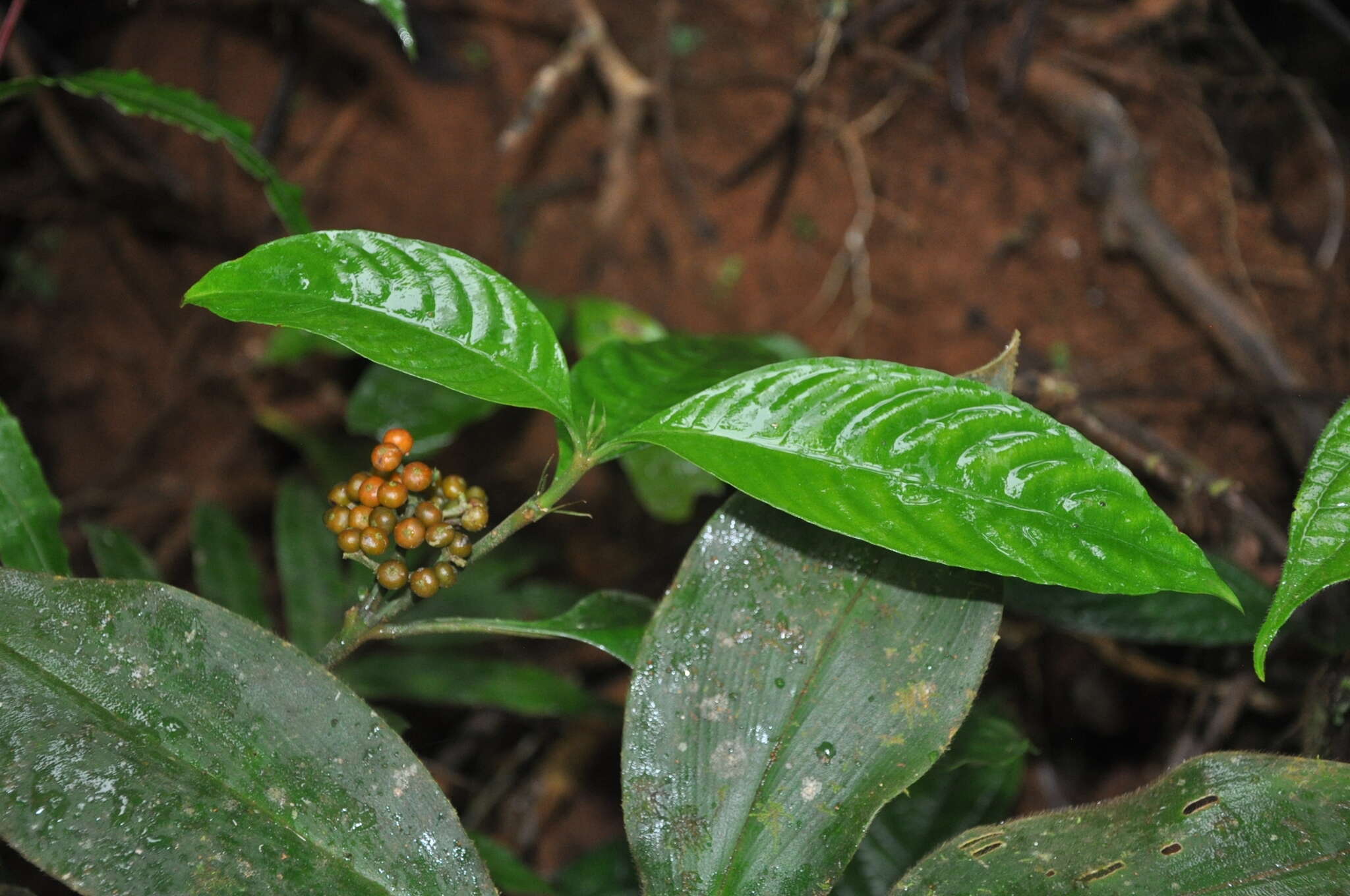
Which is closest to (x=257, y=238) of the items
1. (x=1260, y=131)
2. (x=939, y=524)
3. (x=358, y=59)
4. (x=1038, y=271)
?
(x=358, y=59)

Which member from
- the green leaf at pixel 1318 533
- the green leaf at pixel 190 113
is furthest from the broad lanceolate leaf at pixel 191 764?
the green leaf at pixel 1318 533

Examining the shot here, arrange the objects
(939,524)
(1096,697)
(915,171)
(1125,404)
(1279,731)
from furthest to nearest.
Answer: (915,171) → (1125,404) → (1096,697) → (1279,731) → (939,524)

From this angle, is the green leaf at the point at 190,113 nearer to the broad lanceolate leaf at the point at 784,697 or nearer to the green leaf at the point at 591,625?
the green leaf at the point at 591,625

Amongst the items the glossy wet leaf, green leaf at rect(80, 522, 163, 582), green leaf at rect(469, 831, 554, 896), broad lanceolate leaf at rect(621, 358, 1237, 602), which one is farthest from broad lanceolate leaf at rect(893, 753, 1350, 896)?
green leaf at rect(80, 522, 163, 582)

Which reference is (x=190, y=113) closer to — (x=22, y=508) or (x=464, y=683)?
(x=22, y=508)

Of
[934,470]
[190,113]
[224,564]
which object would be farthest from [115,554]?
[934,470]

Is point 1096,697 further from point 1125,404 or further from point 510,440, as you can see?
point 510,440
